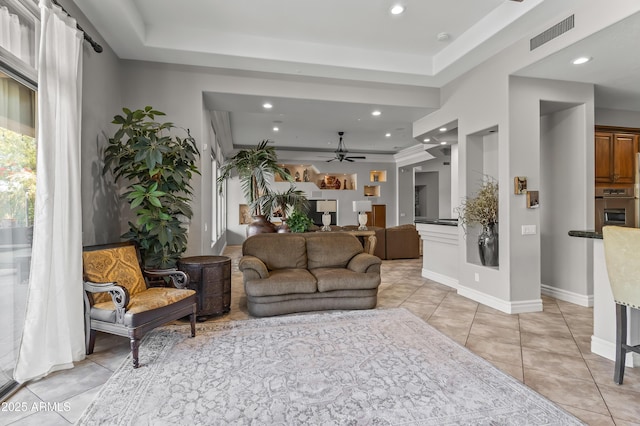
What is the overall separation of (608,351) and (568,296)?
1977mm

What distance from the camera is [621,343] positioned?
2.37 meters

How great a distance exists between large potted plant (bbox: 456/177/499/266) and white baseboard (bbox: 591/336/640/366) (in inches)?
62.9

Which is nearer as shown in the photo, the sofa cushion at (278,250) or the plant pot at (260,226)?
the sofa cushion at (278,250)

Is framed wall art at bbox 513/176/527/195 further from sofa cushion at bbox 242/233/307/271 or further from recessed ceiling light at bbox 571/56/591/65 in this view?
sofa cushion at bbox 242/233/307/271

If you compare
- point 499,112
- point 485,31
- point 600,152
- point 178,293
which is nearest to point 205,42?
point 178,293

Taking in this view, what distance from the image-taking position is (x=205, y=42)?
154 inches

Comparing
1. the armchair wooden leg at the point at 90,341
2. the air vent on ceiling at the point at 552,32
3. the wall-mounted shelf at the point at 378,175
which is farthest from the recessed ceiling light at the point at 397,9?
the wall-mounted shelf at the point at 378,175

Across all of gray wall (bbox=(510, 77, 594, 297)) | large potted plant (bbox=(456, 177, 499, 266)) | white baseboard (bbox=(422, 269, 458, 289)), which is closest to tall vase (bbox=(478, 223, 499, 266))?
large potted plant (bbox=(456, 177, 499, 266))

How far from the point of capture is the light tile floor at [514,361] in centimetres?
205

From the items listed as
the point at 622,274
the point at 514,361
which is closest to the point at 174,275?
the point at 514,361

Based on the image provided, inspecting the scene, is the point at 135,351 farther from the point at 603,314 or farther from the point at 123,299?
the point at 603,314

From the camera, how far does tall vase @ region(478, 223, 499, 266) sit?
14.3 ft

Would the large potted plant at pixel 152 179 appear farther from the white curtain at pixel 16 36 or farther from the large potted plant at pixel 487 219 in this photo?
the large potted plant at pixel 487 219

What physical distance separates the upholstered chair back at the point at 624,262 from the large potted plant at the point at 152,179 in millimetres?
3680
